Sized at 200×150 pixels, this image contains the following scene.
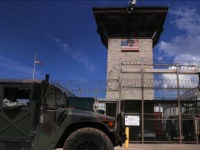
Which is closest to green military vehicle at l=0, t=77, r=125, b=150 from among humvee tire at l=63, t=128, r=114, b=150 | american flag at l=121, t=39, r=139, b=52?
humvee tire at l=63, t=128, r=114, b=150

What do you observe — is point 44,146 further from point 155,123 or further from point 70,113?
point 155,123

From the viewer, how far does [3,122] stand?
21.8 feet

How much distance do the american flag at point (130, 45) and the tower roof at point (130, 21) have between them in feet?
1.51

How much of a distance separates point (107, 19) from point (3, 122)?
2011 centimetres

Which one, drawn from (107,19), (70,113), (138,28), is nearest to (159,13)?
(138,28)

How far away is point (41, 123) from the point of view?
6801mm

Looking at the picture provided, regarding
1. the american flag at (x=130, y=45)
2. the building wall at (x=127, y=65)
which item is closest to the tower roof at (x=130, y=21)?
the american flag at (x=130, y=45)

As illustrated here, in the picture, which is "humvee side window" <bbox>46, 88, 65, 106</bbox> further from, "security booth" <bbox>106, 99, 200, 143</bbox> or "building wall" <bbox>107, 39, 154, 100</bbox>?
"building wall" <bbox>107, 39, 154, 100</bbox>

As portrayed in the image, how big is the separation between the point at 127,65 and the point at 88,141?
17.3 metres

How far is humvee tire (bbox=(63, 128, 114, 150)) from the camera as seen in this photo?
21.7 feet

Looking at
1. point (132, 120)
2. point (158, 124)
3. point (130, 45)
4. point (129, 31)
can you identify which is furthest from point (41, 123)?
point (129, 31)

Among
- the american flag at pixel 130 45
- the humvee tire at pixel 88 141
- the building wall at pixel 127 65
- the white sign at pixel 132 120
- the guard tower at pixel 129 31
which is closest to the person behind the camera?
the humvee tire at pixel 88 141

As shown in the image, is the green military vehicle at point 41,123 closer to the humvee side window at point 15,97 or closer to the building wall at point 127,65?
the humvee side window at point 15,97

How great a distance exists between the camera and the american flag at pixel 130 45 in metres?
25.4
